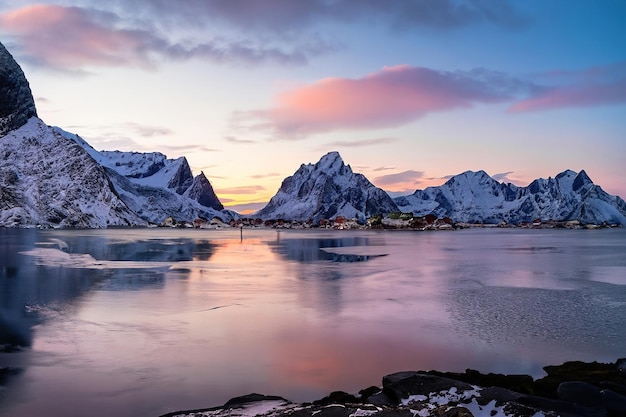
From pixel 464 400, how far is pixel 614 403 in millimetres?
3746

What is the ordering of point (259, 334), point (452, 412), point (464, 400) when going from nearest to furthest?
1. point (452, 412)
2. point (464, 400)
3. point (259, 334)

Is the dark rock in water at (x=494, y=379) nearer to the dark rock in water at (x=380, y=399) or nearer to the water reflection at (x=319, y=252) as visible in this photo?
the dark rock in water at (x=380, y=399)

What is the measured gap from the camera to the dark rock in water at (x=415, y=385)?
38.3 ft

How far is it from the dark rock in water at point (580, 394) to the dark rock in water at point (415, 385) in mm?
2483

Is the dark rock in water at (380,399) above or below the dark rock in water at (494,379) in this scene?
above

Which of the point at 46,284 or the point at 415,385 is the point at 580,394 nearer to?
the point at 415,385

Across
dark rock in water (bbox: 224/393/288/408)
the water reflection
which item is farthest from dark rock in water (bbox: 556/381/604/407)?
the water reflection

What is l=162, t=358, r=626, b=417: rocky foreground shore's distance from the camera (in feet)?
32.5

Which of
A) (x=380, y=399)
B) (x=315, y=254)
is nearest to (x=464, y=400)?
(x=380, y=399)

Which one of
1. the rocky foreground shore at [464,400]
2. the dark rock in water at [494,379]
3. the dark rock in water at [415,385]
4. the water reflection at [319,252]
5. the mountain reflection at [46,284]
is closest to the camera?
the rocky foreground shore at [464,400]

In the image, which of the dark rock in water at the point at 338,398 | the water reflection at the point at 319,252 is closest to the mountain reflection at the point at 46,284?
the dark rock in water at the point at 338,398

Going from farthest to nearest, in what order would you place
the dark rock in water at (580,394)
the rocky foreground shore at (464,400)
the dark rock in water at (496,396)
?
the dark rock in water at (580,394) → the dark rock in water at (496,396) → the rocky foreground shore at (464,400)

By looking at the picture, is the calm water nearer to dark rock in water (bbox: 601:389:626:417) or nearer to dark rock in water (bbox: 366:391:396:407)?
dark rock in water (bbox: 366:391:396:407)

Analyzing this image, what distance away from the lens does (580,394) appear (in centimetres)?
1178
